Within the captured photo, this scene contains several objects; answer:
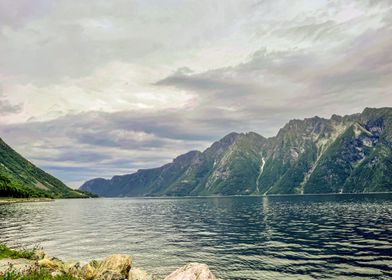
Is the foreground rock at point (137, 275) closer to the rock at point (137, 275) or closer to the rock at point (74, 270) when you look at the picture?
the rock at point (137, 275)

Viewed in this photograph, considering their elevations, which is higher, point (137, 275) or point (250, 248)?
point (137, 275)

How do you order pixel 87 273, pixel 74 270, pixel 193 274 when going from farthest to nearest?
pixel 74 270 < pixel 87 273 < pixel 193 274

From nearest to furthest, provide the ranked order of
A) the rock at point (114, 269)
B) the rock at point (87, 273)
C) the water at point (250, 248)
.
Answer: the rock at point (114, 269)
the rock at point (87, 273)
the water at point (250, 248)

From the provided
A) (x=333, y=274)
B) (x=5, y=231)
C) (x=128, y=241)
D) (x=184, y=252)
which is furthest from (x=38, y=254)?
(x=5, y=231)

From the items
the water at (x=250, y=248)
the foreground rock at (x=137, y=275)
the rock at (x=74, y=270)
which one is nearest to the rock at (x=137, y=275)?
the foreground rock at (x=137, y=275)

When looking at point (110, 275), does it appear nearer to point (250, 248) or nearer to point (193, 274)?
point (193, 274)

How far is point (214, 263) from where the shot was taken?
44.2 meters

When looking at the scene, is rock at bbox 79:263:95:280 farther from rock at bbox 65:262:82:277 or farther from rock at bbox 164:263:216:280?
rock at bbox 164:263:216:280

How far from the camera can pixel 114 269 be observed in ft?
109

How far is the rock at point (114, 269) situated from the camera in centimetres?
3241

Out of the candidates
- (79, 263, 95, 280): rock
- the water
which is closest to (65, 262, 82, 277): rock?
(79, 263, 95, 280): rock

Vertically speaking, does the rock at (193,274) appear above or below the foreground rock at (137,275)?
above

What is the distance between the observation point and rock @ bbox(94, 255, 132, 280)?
32.4 metres

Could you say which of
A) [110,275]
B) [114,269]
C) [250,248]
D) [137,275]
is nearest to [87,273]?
[110,275]
